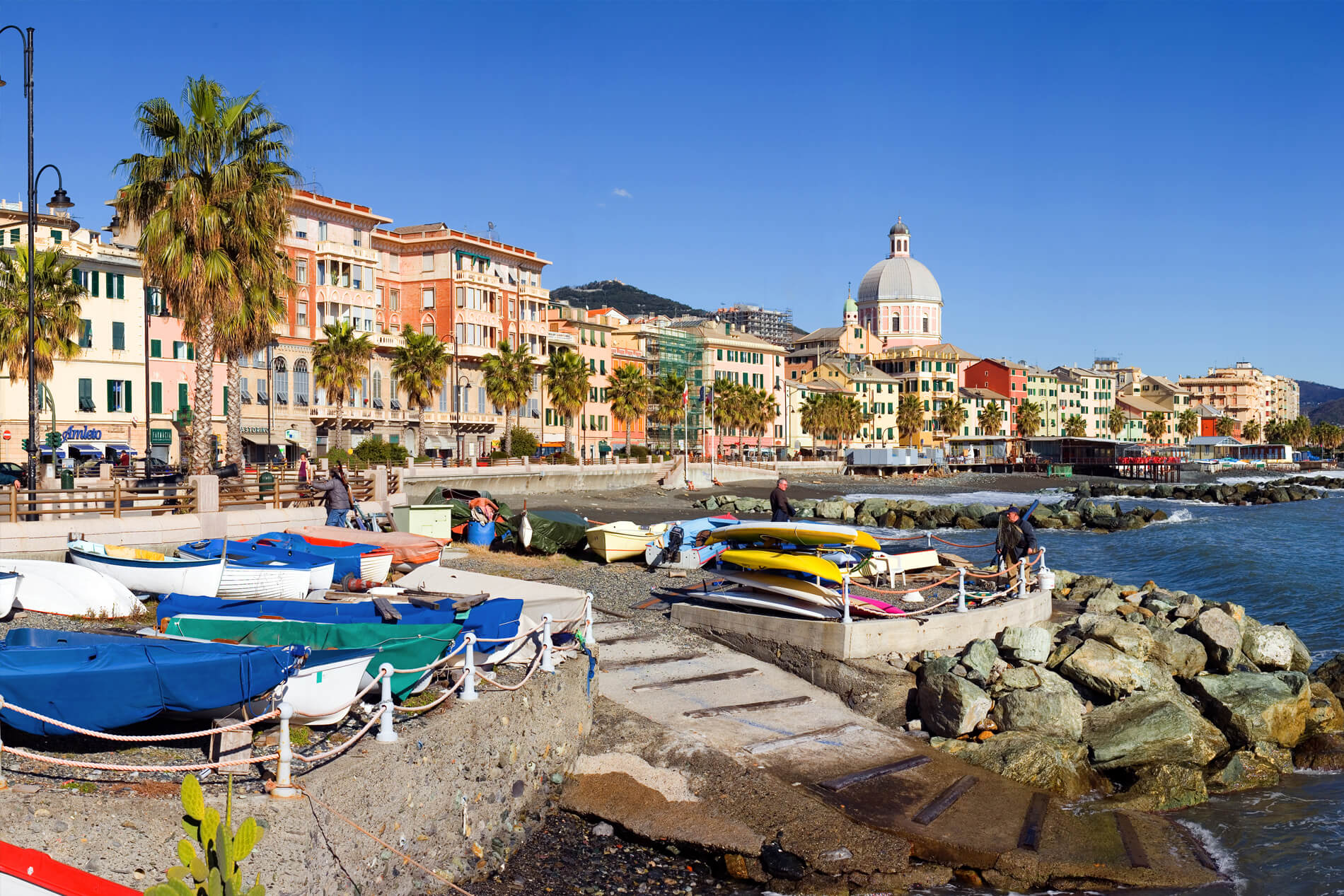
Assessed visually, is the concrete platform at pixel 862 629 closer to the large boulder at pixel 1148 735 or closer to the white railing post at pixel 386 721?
the large boulder at pixel 1148 735

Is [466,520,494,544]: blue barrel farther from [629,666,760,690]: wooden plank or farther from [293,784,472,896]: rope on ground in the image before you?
[293,784,472,896]: rope on ground

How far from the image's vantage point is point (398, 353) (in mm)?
65750

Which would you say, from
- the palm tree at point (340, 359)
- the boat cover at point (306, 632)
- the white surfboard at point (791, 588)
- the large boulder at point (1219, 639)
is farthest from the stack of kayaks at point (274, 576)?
the palm tree at point (340, 359)

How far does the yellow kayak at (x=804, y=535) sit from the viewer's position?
56.9ft

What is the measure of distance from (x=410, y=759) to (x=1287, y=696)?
41.9 ft

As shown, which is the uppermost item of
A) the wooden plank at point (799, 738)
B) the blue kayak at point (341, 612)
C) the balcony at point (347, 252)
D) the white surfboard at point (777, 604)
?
the balcony at point (347, 252)

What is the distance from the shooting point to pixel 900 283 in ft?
601

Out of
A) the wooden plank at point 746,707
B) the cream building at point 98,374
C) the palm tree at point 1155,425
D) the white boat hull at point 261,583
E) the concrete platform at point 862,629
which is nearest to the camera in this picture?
the wooden plank at point 746,707

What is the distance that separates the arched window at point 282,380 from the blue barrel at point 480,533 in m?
39.4

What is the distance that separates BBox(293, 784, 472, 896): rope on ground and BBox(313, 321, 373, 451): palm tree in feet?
176

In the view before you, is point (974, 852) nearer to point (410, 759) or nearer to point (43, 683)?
point (410, 759)

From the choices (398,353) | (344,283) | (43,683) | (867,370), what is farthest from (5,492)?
(867,370)

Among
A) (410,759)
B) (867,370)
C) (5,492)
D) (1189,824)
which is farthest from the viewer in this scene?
(867,370)

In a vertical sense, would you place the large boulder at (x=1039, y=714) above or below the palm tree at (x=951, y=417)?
below
